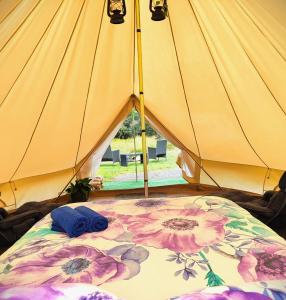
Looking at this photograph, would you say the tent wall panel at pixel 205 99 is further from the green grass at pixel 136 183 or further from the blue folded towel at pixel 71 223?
the blue folded towel at pixel 71 223

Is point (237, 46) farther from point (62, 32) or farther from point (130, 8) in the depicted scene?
point (62, 32)

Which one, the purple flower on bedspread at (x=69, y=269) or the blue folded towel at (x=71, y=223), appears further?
the blue folded towel at (x=71, y=223)

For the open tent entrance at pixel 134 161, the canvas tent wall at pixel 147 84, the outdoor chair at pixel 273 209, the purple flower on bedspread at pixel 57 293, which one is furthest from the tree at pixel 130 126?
the purple flower on bedspread at pixel 57 293

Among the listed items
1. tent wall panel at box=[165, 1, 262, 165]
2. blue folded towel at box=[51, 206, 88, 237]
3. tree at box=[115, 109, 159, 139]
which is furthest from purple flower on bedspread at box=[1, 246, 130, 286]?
tree at box=[115, 109, 159, 139]

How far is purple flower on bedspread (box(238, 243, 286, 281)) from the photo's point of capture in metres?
1.20

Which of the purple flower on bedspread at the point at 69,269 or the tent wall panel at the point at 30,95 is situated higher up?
the tent wall panel at the point at 30,95

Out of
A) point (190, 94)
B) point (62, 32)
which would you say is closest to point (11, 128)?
point (62, 32)

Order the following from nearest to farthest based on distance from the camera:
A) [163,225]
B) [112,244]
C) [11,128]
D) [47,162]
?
[112,244] → [163,225] → [11,128] → [47,162]

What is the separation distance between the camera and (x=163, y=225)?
172 cm

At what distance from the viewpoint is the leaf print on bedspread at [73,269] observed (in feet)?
3.92

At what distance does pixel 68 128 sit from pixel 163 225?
2.61 meters

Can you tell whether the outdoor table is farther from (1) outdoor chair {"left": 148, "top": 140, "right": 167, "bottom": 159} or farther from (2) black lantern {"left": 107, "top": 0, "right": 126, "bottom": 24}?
(2) black lantern {"left": 107, "top": 0, "right": 126, "bottom": 24}

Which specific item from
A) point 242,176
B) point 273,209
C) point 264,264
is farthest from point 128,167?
point 264,264

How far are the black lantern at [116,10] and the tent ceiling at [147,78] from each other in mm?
393
